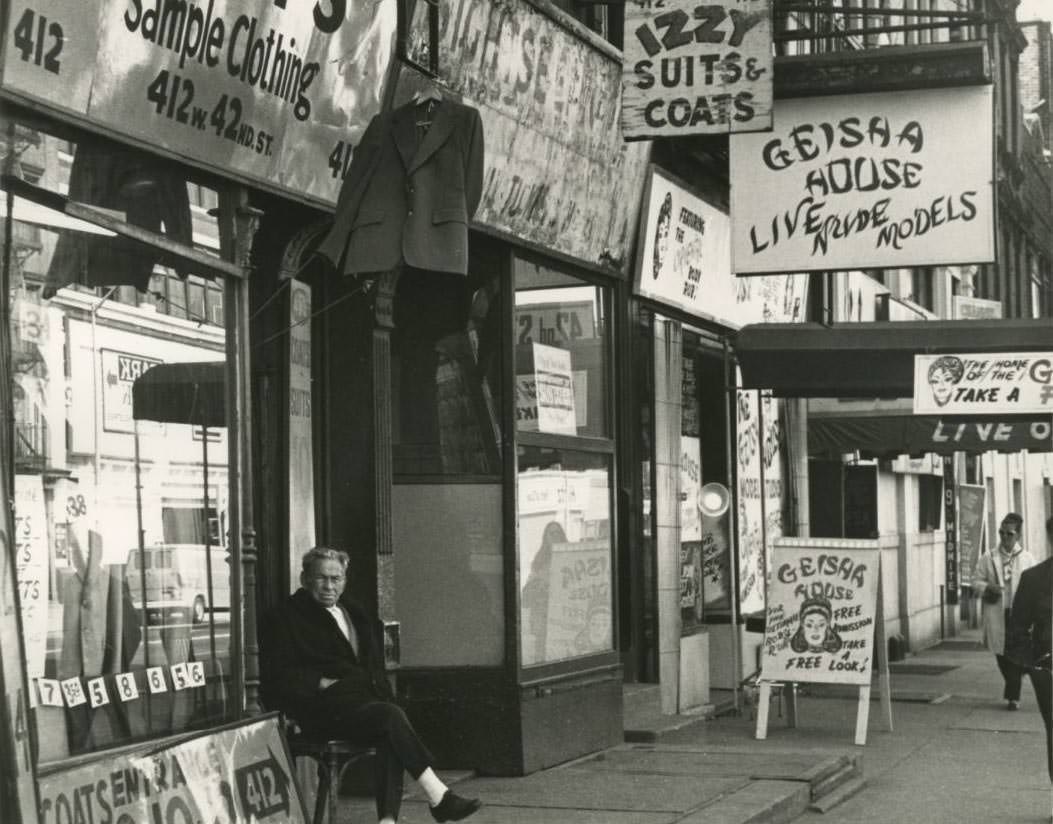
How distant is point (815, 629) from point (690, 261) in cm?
330

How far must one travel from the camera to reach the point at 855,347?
51.9 ft

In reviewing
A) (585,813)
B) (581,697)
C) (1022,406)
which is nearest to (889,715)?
(1022,406)

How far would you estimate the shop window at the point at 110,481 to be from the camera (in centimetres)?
752

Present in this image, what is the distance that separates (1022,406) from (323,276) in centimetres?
575

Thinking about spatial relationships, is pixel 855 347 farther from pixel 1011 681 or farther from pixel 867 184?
pixel 1011 681

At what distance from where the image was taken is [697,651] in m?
15.9

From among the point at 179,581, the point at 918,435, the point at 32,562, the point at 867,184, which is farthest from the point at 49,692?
the point at 918,435

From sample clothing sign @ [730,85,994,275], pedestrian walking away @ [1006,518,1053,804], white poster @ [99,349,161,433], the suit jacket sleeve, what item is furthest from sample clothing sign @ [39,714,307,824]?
sample clothing sign @ [730,85,994,275]

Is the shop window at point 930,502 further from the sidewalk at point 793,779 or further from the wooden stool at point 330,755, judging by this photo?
the wooden stool at point 330,755

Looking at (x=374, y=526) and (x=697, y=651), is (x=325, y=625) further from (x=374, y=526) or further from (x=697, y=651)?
(x=697, y=651)

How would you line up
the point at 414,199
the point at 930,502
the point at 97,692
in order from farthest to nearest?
the point at 930,502
the point at 414,199
the point at 97,692

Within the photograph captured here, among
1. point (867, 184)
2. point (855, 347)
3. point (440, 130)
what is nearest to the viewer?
point (440, 130)

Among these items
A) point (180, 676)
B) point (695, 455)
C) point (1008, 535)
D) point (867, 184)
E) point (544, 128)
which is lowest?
point (180, 676)

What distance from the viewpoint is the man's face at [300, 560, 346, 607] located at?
917 cm
